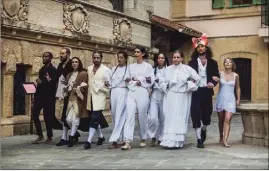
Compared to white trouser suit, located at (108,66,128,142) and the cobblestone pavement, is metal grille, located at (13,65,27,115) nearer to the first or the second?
the cobblestone pavement

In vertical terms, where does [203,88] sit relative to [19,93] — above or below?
above

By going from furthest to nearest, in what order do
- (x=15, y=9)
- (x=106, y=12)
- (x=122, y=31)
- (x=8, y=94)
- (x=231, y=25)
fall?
1. (x=122, y=31)
2. (x=231, y=25)
3. (x=106, y=12)
4. (x=8, y=94)
5. (x=15, y=9)

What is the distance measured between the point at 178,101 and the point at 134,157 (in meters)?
1.42

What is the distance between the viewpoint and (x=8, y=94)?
10578mm

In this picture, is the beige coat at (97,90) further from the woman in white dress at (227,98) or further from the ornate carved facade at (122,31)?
the ornate carved facade at (122,31)

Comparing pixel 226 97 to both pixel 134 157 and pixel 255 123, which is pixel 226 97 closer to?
pixel 255 123

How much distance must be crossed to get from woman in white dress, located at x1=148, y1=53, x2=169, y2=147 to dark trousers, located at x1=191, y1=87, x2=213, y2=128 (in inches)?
25.3

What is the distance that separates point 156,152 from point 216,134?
10.5ft

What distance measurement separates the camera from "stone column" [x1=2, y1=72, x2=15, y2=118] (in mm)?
10492

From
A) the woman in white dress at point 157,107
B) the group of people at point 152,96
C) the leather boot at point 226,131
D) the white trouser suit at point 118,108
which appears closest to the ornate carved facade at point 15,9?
the group of people at point 152,96

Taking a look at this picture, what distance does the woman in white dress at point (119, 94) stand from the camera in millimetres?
8508

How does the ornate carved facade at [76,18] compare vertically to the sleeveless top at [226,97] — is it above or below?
above

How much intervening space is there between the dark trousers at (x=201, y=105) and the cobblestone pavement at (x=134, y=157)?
1.47 ft

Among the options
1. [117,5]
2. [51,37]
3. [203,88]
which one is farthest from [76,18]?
[203,88]
